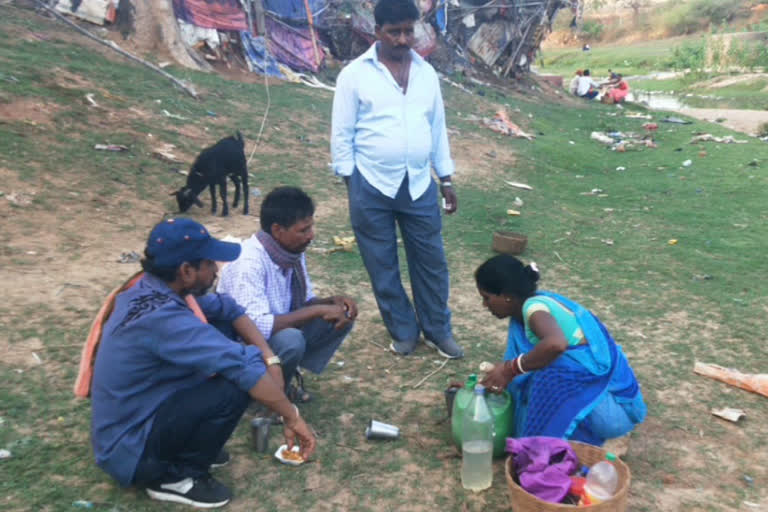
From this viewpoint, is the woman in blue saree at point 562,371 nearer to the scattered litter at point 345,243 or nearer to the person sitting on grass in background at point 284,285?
the person sitting on grass in background at point 284,285

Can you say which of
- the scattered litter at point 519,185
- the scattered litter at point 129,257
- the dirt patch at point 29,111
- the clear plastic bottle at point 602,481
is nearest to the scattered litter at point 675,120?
the scattered litter at point 519,185

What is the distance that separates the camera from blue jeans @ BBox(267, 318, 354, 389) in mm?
3139

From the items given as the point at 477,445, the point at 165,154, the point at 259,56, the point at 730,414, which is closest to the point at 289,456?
the point at 477,445

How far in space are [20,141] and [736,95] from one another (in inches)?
1030

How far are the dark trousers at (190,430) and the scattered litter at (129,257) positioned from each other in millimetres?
3238

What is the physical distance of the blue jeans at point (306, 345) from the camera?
10.3ft

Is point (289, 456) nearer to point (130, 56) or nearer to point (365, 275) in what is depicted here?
point (365, 275)

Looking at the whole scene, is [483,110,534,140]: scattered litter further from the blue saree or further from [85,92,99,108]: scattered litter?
the blue saree

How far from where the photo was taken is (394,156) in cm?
392

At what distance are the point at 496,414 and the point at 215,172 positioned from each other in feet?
16.8

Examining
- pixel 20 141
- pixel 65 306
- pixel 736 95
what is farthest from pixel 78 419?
pixel 736 95

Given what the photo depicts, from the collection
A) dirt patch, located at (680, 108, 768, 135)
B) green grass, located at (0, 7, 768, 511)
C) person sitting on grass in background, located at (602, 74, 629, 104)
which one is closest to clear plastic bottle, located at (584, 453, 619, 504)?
green grass, located at (0, 7, 768, 511)

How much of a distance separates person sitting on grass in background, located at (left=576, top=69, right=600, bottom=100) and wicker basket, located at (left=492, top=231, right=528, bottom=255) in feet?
58.5

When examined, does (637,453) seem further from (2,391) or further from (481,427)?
(2,391)
